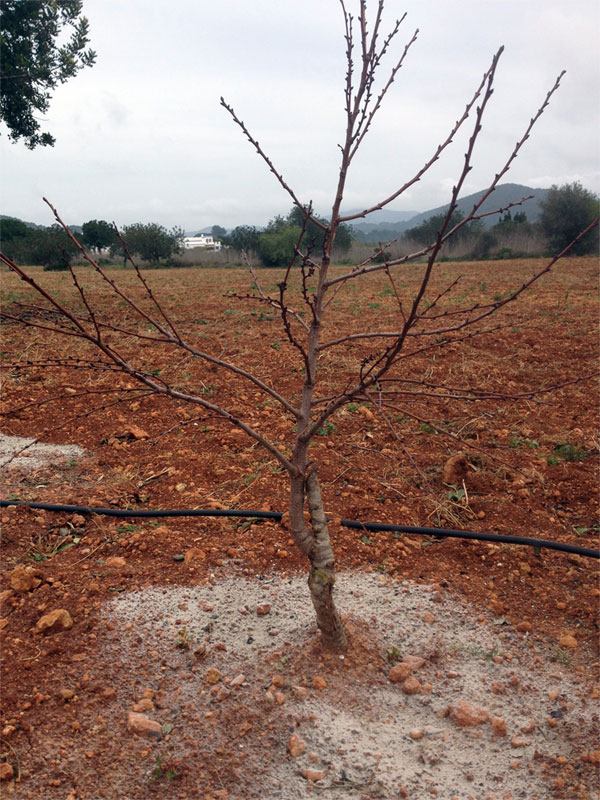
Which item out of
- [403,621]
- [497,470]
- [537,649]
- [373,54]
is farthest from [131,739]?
[497,470]

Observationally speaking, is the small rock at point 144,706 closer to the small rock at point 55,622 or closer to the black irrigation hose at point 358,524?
the small rock at point 55,622

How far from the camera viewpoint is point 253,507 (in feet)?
11.2

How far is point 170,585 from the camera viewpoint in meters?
2.72

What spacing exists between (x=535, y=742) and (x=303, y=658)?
90cm

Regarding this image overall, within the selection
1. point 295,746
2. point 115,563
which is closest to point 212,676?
point 295,746

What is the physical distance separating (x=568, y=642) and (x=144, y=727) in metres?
1.74

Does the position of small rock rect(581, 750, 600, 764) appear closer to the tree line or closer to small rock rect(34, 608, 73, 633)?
small rock rect(34, 608, 73, 633)

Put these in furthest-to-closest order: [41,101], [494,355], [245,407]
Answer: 1. [41,101]
2. [494,355]
3. [245,407]

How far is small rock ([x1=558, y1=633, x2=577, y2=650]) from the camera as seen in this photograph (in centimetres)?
234

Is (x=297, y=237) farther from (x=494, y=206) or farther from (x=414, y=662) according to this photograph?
(x=414, y=662)

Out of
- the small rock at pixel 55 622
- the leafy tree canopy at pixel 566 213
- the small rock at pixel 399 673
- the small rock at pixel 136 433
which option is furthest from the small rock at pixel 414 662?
the leafy tree canopy at pixel 566 213

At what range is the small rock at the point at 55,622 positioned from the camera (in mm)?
2385

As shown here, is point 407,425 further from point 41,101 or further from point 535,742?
point 41,101

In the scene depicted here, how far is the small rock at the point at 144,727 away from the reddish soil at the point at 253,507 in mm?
42
